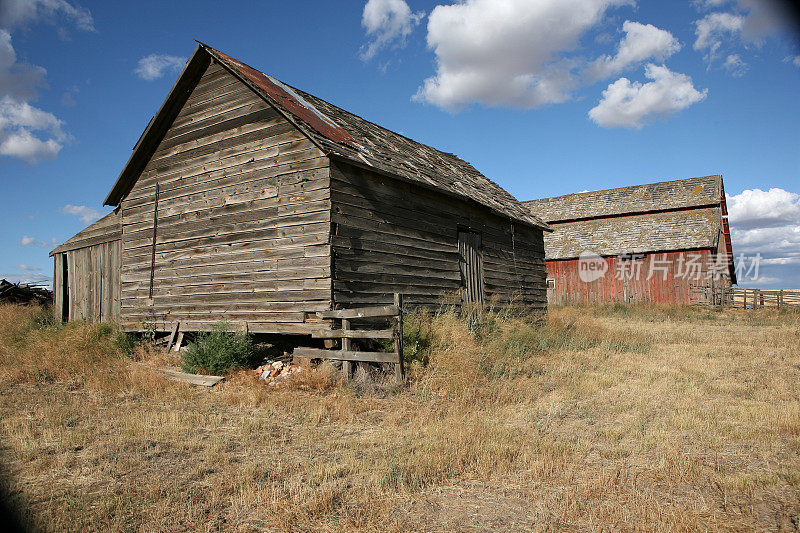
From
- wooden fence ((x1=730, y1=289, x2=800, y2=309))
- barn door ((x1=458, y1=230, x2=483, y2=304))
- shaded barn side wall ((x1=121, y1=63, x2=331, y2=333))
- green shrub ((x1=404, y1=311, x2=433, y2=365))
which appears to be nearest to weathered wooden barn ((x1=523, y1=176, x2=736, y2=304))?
wooden fence ((x1=730, y1=289, x2=800, y2=309))

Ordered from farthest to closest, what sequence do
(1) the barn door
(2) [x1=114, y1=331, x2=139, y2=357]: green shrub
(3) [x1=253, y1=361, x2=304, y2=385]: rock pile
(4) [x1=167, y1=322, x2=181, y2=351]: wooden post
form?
1. (1) the barn door
2. (4) [x1=167, y1=322, x2=181, y2=351]: wooden post
3. (2) [x1=114, y1=331, x2=139, y2=357]: green shrub
4. (3) [x1=253, y1=361, x2=304, y2=385]: rock pile

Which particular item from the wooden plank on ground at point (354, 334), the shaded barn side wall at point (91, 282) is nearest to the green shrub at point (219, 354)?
the wooden plank on ground at point (354, 334)

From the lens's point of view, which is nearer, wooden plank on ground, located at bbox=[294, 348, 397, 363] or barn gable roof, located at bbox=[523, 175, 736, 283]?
wooden plank on ground, located at bbox=[294, 348, 397, 363]

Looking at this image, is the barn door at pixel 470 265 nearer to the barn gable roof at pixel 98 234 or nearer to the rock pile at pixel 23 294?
the barn gable roof at pixel 98 234

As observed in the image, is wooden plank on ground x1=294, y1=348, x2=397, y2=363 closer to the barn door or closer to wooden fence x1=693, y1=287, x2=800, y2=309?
the barn door

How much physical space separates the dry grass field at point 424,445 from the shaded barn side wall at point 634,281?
17891 mm

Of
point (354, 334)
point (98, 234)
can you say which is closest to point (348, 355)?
point (354, 334)

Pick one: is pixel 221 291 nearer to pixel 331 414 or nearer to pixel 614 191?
pixel 331 414

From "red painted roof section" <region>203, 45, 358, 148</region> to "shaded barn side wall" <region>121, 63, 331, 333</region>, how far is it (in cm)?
34

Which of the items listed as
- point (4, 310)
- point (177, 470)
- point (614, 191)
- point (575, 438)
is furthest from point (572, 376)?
point (614, 191)

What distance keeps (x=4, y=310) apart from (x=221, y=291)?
39.4 ft

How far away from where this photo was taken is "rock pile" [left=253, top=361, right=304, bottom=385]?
344 inches

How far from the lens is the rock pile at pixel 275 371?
28.7 ft

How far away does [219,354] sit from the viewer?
Result: 908 cm
